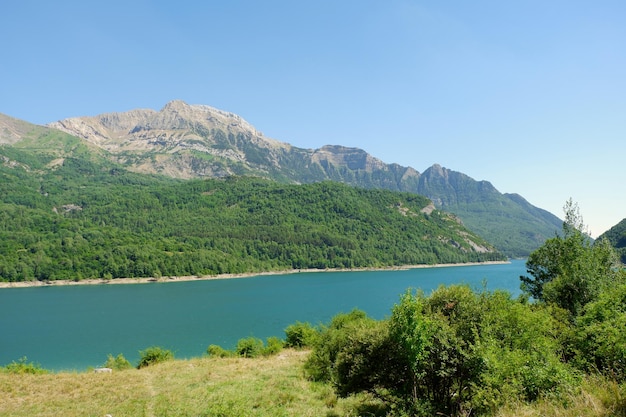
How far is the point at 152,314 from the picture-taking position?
7775 cm

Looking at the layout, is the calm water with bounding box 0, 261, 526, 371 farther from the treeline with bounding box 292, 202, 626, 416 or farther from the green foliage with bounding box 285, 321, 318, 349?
the green foliage with bounding box 285, 321, 318, 349

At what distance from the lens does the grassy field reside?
16.7 meters

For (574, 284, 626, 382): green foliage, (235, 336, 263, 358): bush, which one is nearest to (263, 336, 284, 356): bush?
(235, 336, 263, 358): bush

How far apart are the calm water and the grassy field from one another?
13708mm

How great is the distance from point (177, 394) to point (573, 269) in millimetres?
29898

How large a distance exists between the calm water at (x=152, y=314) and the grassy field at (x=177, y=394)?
540 inches

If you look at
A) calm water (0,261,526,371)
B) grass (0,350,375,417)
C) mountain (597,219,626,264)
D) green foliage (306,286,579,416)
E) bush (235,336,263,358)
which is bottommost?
calm water (0,261,526,371)

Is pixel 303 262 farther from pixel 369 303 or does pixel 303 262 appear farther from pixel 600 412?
pixel 600 412

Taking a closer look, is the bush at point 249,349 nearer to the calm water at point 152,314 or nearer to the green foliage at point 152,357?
the green foliage at point 152,357

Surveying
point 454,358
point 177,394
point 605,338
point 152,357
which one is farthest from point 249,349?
point 605,338

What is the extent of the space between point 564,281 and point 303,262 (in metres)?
165

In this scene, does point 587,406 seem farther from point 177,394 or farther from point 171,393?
point 171,393

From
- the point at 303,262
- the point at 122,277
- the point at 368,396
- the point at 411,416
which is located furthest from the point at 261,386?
the point at 303,262

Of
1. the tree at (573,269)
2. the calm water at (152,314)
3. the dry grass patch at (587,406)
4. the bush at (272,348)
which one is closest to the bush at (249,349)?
the bush at (272,348)
